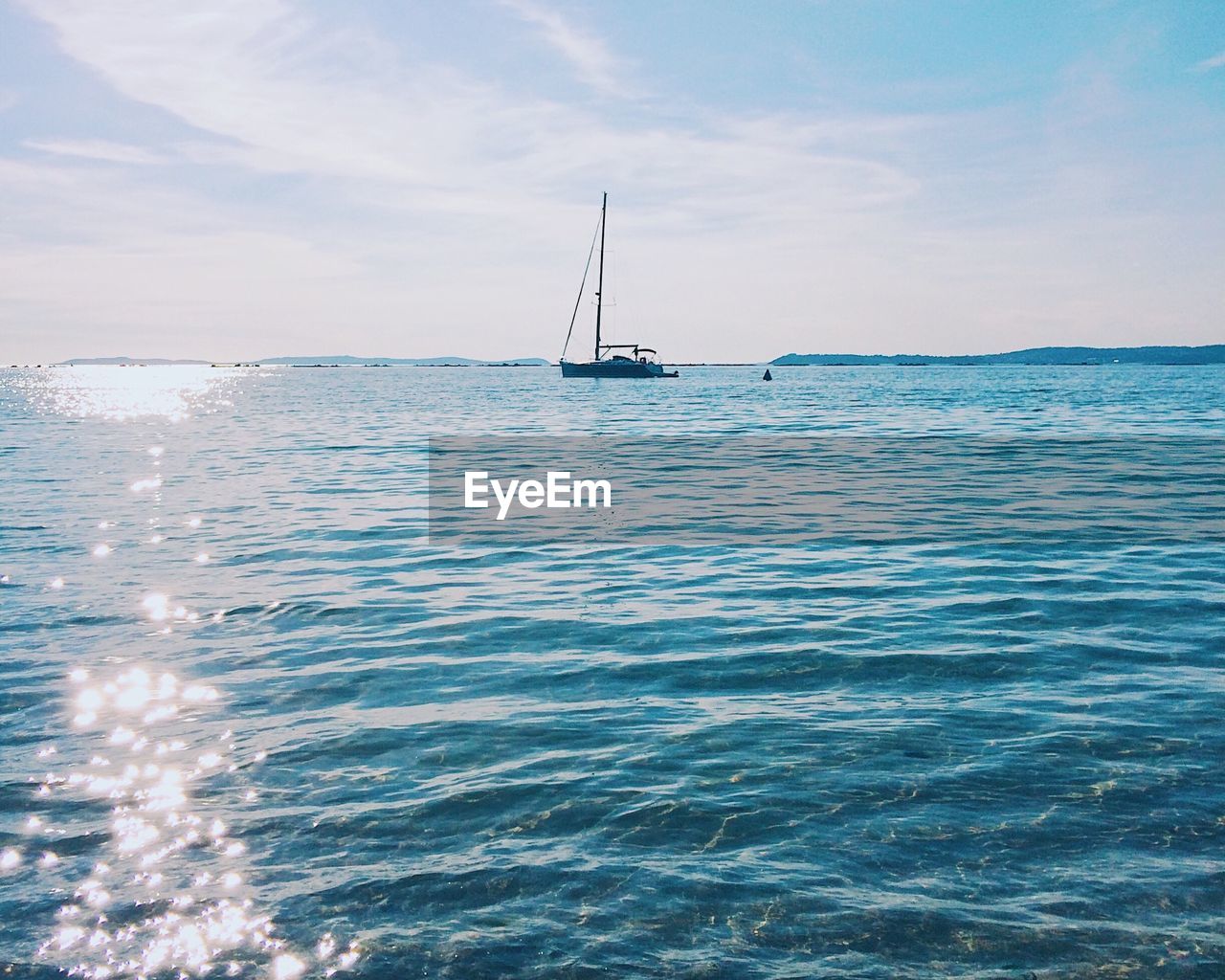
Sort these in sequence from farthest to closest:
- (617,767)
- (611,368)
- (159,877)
A: 1. (611,368)
2. (617,767)
3. (159,877)

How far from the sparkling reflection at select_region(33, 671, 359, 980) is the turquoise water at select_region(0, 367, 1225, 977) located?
0.03 meters

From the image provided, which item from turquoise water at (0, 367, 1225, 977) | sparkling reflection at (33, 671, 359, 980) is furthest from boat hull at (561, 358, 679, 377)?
sparkling reflection at (33, 671, 359, 980)

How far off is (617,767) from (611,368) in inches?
4924

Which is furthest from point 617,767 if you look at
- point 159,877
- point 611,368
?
point 611,368

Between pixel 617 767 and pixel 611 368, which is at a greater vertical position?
pixel 611 368

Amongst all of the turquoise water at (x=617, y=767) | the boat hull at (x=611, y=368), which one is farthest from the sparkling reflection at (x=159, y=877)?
the boat hull at (x=611, y=368)

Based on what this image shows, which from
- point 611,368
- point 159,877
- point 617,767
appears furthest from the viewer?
point 611,368

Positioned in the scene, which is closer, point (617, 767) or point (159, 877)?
point (159, 877)

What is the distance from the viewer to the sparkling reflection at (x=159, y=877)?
5496 mm

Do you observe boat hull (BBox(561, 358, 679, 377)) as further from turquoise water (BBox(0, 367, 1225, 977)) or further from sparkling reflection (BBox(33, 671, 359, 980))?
sparkling reflection (BBox(33, 671, 359, 980))

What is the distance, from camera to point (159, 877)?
6.38 metres

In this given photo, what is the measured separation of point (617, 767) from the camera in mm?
8047

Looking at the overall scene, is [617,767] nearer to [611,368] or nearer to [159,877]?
[159,877]

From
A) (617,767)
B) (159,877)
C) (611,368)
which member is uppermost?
(611,368)
